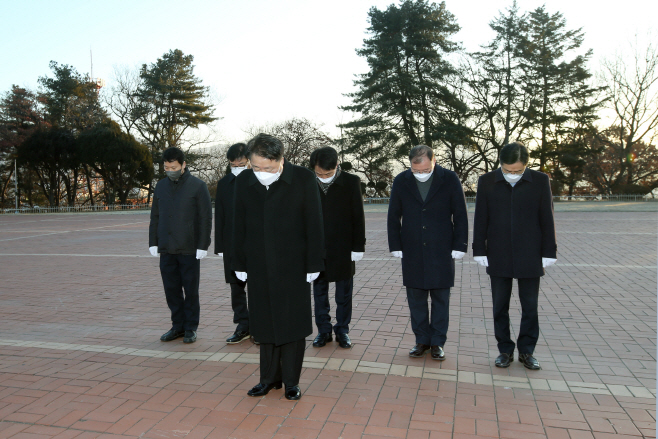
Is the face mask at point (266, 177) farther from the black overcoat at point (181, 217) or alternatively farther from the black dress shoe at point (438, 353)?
the black dress shoe at point (438, 353)

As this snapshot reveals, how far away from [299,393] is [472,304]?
3.27 m

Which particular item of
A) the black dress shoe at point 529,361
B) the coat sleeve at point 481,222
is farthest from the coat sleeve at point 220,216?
the black dress shoe at point 529,361

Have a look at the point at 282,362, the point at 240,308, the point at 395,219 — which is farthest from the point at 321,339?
the point at 395,219

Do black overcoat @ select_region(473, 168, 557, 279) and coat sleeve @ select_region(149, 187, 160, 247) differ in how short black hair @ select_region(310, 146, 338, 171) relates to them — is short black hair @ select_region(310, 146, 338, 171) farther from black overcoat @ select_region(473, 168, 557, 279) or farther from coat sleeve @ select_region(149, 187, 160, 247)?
coat sleeve @ select_region(149, 187, 160, 247)

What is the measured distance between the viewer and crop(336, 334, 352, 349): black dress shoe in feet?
14.7

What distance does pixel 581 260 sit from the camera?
9.09 metres

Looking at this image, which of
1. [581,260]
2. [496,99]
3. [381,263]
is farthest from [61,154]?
[581,260]

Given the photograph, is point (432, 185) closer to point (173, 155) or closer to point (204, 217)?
point (204, 217)

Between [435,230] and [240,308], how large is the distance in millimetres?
1982

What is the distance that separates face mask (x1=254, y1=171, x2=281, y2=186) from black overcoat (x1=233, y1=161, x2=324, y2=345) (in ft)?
0.10

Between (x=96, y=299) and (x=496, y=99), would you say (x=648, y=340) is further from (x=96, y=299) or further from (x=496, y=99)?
(x=496, y=99)

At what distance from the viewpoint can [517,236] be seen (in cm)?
394

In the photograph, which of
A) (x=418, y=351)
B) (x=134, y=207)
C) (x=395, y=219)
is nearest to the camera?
(x=418, y=351)

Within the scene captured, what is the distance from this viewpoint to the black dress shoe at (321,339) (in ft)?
14.8
